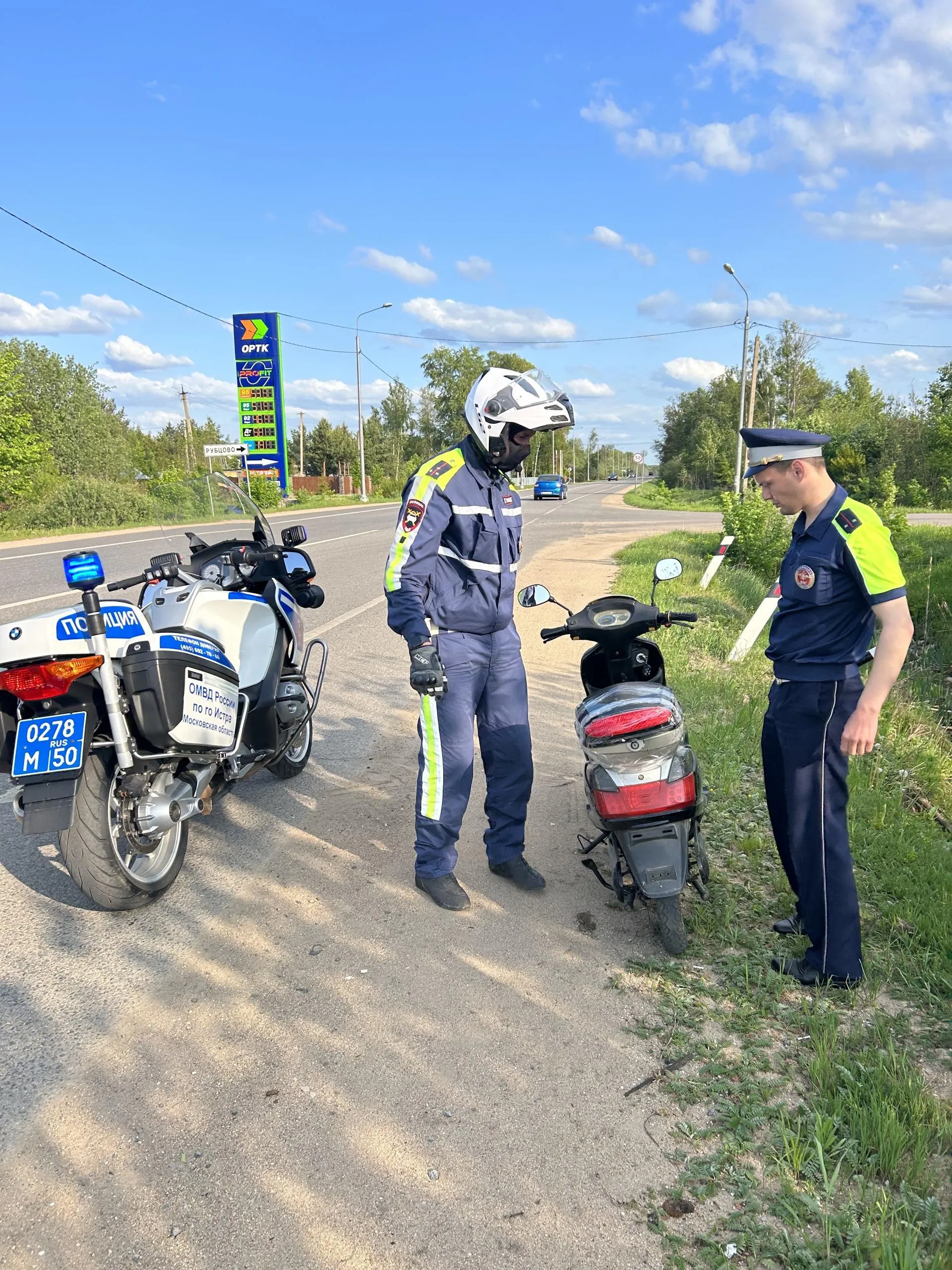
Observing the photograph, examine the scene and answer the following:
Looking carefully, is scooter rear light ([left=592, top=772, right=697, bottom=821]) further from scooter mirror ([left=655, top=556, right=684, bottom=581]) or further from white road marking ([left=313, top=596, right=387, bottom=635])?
white road marking ([left=313, top=596, right=387, bottom=635])

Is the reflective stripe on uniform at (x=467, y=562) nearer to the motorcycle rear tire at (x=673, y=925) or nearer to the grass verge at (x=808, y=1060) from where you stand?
the motorcycle rear tire at (x=673, y=925)

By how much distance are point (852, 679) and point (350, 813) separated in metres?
2.57

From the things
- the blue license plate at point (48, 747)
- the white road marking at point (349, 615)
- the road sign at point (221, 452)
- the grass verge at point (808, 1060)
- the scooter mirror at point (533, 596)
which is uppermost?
the road sign at point (221, 452)

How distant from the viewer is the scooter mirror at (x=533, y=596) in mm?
3443

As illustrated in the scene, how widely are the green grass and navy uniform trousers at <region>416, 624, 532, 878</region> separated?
25778mm

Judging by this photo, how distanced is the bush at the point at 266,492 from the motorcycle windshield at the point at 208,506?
27.6 m

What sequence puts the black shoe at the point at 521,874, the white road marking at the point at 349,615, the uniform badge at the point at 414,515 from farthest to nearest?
the white road marking at the point at 349,615
the black shoe at the point at 521,874
the uniform badge at the point at 414,515

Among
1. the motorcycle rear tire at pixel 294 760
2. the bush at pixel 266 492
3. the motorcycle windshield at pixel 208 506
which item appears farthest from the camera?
the bush at pixel 266 492

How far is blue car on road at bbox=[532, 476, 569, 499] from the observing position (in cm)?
4684

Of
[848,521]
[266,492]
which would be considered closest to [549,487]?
[266,492]

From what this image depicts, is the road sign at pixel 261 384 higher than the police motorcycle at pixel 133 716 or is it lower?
higher

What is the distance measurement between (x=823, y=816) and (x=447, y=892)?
1.50 meters

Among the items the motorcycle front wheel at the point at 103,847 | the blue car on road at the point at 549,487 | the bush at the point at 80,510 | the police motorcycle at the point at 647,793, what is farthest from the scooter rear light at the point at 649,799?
the blue car on road at the point at 549,487

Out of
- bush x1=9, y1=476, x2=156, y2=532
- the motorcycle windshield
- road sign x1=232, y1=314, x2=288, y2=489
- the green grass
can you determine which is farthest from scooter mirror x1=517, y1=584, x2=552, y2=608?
road sign x1=232, y1=314, x2=288, y2=489
